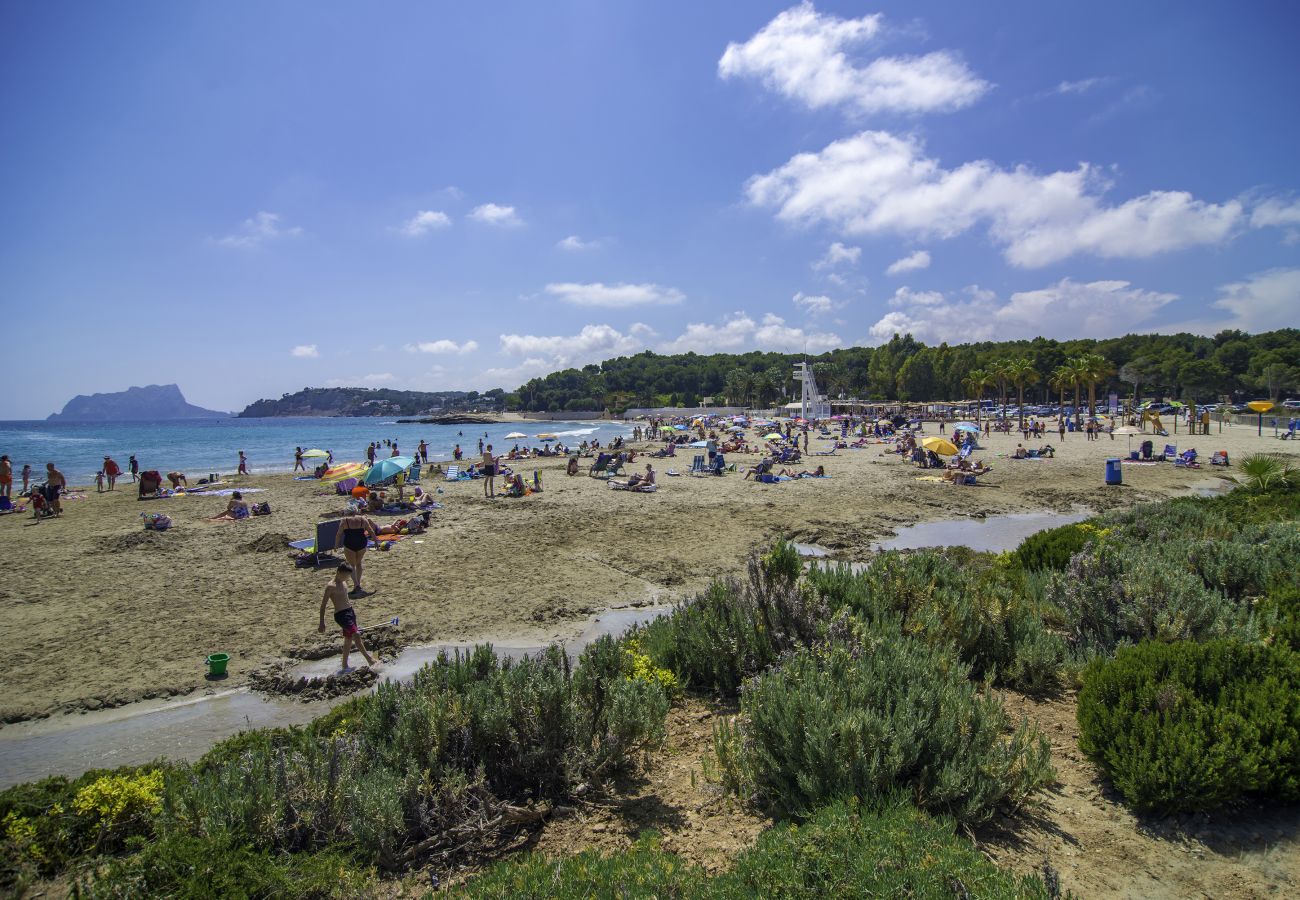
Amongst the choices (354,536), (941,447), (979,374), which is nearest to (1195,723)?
(354,536)

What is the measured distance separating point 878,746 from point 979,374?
2763 inches

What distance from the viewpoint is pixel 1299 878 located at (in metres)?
2.80

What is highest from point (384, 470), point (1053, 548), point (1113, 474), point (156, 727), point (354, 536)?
point (384, 470)

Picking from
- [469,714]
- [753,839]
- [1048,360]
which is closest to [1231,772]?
[753,839]

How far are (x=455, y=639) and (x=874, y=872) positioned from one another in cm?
695

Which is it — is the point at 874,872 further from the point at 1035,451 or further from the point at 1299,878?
the point at 1035,451

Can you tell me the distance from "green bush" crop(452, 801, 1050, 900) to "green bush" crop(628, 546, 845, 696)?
2245mm

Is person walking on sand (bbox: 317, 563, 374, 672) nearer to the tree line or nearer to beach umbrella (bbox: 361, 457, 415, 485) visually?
beach umbrella (bbox: 361, 457, 415, 485)

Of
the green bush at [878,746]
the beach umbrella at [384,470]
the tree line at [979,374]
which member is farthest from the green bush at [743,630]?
the tree line at [979,374]

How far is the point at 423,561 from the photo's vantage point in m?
12.5

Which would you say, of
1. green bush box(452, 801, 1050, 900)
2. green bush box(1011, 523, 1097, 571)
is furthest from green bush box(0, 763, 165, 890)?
green bush box(1011, 523, 1097, 571)

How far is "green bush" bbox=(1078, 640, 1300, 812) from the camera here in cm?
309

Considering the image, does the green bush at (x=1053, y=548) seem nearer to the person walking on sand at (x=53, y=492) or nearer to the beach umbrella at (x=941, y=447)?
the beach umbrella at (x=941, y=447)

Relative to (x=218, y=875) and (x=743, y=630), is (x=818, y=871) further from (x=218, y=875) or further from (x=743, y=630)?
(x=743, y=630)
